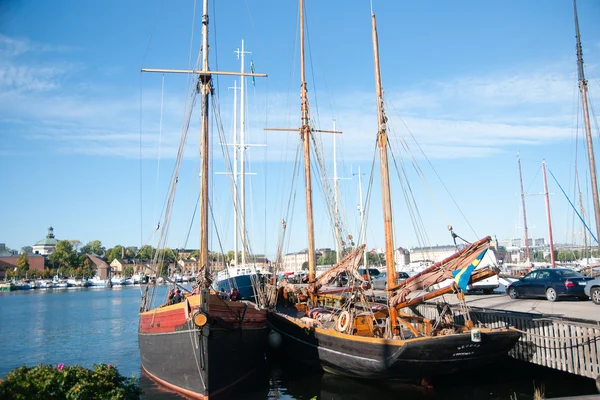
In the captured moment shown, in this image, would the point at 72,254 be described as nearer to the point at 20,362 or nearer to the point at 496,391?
the point at 20,362

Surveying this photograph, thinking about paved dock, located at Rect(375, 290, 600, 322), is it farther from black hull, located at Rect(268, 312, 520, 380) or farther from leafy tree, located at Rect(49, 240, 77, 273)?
leafy tree, located at Rect(49, 240, 77, 273)

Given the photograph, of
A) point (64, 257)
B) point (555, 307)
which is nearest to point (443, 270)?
point (555, 307)

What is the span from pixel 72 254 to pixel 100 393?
182231 mm

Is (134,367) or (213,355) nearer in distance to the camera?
(213,355)

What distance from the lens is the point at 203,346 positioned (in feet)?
48.5

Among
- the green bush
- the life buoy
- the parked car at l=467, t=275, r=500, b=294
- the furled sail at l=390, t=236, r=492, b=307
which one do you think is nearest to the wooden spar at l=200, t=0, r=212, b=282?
the life buoy

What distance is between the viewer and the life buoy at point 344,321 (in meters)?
17.0

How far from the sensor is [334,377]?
60.8ft

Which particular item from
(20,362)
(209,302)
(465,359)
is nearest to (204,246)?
(209,302)

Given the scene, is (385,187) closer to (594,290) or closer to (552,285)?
(594,290)

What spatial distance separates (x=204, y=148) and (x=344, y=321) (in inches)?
317

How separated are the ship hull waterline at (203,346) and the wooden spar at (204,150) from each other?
1445mm

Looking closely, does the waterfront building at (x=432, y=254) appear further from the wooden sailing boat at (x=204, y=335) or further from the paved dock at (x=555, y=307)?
the wooden sailing boat at (x=204, y=335)

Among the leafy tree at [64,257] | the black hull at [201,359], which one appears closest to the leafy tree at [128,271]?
the leafy tree at [64,257]
